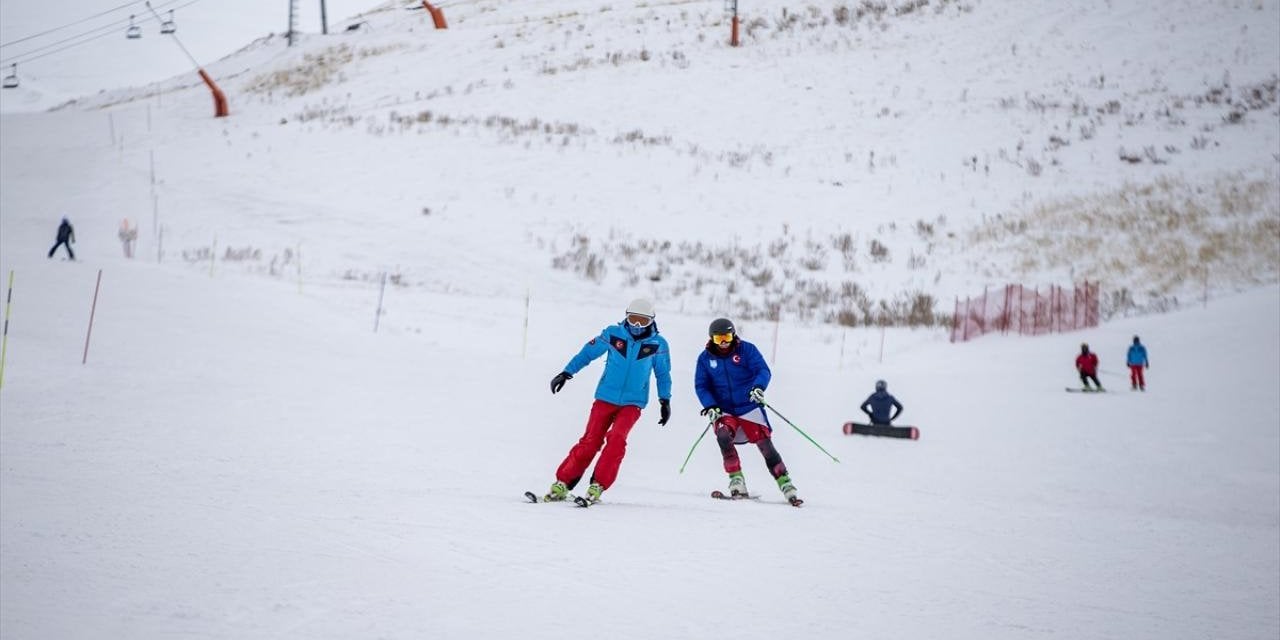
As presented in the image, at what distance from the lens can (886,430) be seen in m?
15.3

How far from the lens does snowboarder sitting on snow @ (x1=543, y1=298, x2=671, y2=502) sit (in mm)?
8320

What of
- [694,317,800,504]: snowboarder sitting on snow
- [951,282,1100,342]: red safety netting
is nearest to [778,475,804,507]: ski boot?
[694,317,800,504]: snowboarder sitting on snow

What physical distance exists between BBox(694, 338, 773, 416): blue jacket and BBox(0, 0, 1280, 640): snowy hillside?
103cm

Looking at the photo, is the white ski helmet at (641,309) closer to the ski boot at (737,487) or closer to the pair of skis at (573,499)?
the pair of skis at (573,499)

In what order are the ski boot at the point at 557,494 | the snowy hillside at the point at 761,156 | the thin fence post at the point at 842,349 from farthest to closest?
the snowy hillside at the point at 761,156 < the thin fence post at the point at 842,349 < the ski boot at the point at 557,494

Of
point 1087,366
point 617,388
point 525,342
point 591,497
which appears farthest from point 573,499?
point 1087,366

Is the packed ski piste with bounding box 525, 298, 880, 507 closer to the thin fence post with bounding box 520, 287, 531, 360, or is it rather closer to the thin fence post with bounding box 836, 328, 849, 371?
the thin fence post with bounding box 520, 287, 531, 360

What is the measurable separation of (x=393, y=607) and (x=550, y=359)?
56.3ft

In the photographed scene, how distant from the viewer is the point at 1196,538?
331 inches

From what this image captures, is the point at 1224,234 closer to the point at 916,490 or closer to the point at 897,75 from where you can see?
the point at 897,75

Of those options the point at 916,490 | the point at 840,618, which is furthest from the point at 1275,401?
the point at 840,618

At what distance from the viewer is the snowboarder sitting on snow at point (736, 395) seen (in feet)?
29.3

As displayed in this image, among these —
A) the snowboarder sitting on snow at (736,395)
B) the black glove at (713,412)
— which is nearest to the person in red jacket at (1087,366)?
the snowboarder sitting on snow at (736,395)

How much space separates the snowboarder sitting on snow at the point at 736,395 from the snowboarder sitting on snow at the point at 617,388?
644 millimetres
